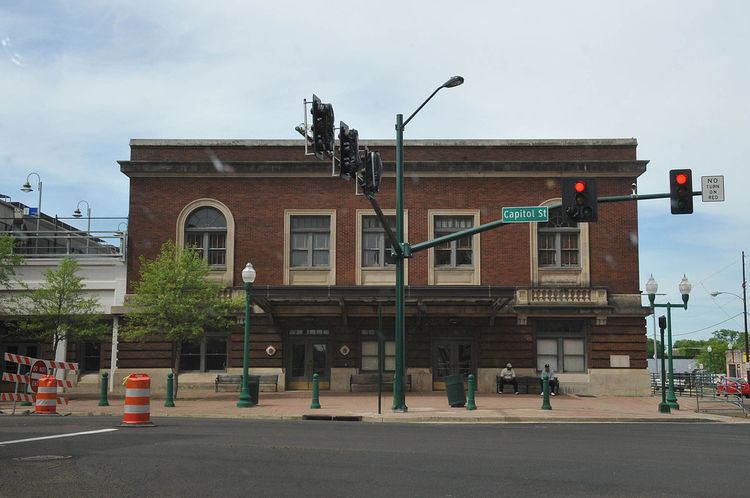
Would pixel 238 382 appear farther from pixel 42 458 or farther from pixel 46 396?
pixel 42 458

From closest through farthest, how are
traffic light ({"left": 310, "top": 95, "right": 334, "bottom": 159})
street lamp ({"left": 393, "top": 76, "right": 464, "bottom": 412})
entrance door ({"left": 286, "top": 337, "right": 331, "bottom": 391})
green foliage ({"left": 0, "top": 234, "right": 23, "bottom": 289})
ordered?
traffic light ({"left": 310, "top": 95, "right": 334, "bottom": 159}) < street lamp ({"left": 393, "top": 76, "right": 464, "bottom": 412}) < green foliage ({"left": 0, "top": 234, "right": 23, "bottom": 289}) < entrance door ({"left": 286, "top": 337, "right": 331, "bottom": 391})

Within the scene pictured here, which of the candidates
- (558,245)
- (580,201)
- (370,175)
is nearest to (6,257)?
(370,175)

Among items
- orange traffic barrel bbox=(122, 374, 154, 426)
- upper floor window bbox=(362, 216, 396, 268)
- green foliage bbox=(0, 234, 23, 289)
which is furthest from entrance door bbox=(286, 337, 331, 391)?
orange traffic barrel bbox=(122, 374, 154, 426)

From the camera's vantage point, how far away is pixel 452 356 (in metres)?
34.8

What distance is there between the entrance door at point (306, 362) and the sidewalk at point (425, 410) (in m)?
3.07

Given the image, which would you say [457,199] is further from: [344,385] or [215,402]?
[215,402]

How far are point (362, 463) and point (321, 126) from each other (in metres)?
6.36

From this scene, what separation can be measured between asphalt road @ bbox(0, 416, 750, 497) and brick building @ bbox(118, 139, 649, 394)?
18.3 metres

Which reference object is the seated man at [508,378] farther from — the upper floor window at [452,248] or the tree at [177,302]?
the tree at [177,302]

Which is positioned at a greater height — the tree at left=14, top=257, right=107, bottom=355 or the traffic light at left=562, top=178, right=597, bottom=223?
the traffic light at left=562, top=178, right=597, bottom=223

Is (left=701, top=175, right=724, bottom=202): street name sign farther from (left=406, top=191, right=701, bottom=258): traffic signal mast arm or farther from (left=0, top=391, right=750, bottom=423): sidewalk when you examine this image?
(left=0, top=391, right=750, bottom=423): sidewalk

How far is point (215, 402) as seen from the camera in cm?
2767

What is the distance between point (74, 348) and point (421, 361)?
14502mm

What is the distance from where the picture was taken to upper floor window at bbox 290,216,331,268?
A: 3506 cm
